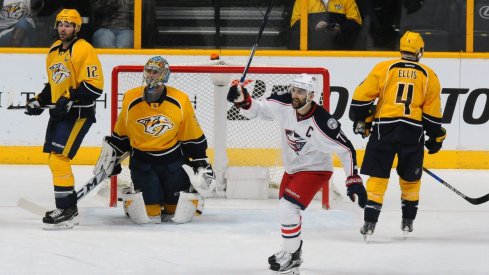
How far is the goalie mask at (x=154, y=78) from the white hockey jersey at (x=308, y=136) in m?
1.15

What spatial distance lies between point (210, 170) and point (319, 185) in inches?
48.5

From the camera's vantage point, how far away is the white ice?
5.46 metres

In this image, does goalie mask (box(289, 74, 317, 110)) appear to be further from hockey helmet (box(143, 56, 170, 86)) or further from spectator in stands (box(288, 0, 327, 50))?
spectator in stands (box(288, 0, 327, 50))

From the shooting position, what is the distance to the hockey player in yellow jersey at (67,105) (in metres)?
6.50

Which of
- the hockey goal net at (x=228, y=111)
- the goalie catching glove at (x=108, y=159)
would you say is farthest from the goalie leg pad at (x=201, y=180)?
the hockey goal net at (x=228, y=111)

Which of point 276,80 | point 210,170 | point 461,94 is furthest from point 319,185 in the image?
point 461,94

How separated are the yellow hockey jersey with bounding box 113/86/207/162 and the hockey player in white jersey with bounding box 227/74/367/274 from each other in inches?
45.5

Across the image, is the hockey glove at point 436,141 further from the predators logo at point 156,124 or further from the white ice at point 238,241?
the predators logo at point 156,124

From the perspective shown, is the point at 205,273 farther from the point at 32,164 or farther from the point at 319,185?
the point at 32,164

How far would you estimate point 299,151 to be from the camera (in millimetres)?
5547

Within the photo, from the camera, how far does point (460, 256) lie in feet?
19.2

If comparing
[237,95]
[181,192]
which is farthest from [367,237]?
[237,95]

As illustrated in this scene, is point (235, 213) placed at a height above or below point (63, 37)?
below

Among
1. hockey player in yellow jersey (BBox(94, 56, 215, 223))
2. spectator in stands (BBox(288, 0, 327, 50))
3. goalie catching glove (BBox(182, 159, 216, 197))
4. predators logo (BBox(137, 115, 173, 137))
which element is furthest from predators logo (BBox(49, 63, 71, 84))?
spectator in stands (BBox(288, 0, 327, 50))
